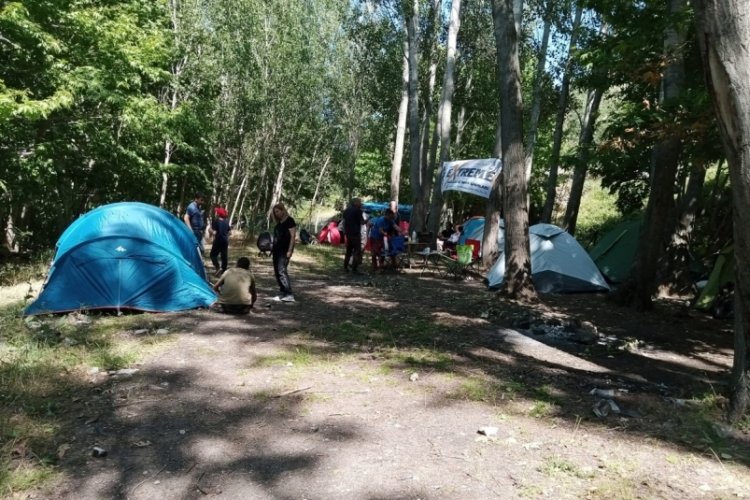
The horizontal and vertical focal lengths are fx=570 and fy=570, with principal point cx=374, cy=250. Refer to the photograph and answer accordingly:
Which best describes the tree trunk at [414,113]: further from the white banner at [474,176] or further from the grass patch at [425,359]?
the grass patch at [425,359]

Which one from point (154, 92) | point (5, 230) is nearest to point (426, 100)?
point (154, 92)

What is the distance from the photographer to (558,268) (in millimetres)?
12031

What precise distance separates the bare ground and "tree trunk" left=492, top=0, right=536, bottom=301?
5.12 feet

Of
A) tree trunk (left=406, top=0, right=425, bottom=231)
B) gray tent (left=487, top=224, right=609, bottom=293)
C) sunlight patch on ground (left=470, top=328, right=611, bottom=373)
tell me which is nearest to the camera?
sunlight patch on ground (left=470, top=328, right=611, bottom=373)

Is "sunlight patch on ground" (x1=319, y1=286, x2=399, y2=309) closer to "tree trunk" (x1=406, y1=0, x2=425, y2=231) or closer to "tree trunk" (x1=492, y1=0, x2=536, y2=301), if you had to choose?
"tree trunk" (x1=492, y1=0, x2=536, y2=301)

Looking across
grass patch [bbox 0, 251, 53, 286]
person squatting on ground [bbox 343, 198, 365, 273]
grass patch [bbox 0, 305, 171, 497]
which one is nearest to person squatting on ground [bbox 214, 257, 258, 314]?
grass patch [bbox 0, 305, 171, 497]

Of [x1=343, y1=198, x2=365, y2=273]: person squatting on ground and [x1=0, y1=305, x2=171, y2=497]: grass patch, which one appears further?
[x1=343, y1=198, x2=365, y2=273]: person squatting on ground

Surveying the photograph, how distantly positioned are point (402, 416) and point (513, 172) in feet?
19.8

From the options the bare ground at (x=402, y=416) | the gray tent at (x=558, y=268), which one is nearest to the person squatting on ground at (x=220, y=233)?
the bare ground at (x=402, y=416)

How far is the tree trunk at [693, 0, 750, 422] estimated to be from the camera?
379 centimetres

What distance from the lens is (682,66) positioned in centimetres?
935

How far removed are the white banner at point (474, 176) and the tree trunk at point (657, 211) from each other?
4.03m

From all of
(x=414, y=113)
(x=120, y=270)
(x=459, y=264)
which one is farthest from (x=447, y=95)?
(x=120, y=270)

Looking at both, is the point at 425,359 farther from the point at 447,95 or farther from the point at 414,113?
the point at 414,113
